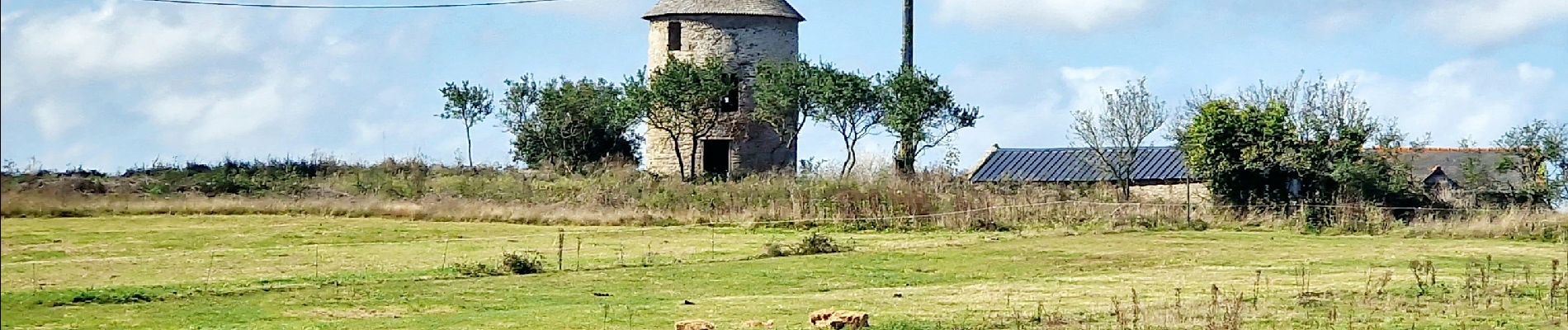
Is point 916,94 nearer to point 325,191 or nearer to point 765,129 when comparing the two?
point 765,129

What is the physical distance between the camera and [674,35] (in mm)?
52031

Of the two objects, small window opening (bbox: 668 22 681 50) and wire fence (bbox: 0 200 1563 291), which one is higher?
small window opening (bbox: 668 22 681 50)

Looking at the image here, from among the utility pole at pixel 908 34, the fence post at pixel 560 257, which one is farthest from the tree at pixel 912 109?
the fence post at pixel 560 257

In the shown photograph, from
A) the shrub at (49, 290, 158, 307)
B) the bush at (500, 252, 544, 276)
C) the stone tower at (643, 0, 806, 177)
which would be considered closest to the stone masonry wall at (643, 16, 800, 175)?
the stone tower at (643, 0, 806, 177)

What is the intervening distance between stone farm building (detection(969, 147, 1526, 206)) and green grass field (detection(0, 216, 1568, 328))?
718 cm

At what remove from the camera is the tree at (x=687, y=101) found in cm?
5034

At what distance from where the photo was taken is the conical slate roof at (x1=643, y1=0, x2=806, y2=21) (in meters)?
50.7

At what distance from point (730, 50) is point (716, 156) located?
10.7 feet

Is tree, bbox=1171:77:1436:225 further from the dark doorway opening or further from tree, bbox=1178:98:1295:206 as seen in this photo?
the dark doorway opening

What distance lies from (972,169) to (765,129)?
243 inches

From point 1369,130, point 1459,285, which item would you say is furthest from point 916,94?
point 1459,285

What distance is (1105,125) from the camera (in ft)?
159

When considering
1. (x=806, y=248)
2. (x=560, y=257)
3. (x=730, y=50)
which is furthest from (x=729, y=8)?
(x=560, y=257)

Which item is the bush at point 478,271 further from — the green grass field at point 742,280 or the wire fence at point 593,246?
the wire fence at point 593,246
